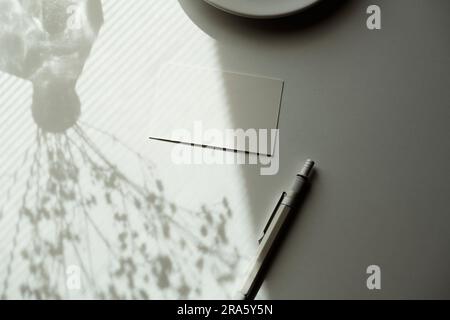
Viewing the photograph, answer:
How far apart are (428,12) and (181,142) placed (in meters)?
0.53

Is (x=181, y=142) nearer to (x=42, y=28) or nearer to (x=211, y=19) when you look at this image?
(x=211, y=19)

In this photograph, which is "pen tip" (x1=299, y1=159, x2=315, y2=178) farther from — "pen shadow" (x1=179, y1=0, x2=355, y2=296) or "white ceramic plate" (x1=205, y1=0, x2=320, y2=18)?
"white ceramic plate" (x1=205, y1=0, x2=320, y2=18)

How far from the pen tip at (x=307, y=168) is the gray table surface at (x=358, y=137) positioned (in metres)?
0.02

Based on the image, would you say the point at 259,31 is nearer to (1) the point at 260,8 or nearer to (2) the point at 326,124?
(1) the point at 260,8

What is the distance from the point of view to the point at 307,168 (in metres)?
0.73

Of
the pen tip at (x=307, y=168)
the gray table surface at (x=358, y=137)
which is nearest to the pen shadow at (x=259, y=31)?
the gray table surface at (x=358, y=137)

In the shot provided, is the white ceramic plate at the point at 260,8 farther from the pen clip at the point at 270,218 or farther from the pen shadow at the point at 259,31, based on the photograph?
the pen clip at the point at 270,218

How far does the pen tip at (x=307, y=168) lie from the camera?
2.39ft

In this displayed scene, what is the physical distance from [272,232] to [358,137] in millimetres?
236

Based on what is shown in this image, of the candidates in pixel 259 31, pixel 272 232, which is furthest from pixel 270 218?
pixel 259 31

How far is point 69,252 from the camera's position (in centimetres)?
73
